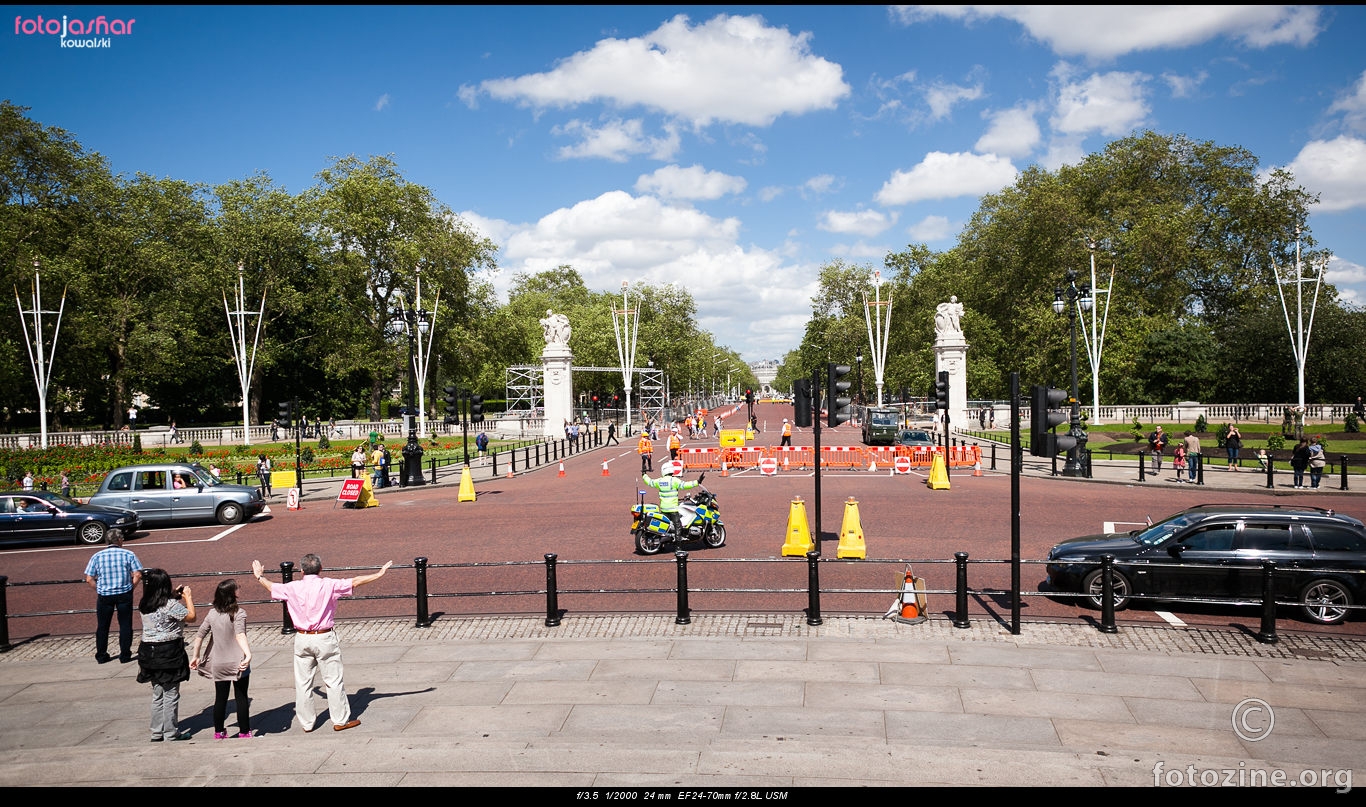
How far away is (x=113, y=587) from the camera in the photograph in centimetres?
961

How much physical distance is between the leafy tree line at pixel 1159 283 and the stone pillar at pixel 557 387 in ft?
92.7

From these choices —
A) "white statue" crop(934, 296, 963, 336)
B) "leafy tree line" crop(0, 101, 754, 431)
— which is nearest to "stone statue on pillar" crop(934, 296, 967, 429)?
"white statue" crop(934, 296, 963, 336)

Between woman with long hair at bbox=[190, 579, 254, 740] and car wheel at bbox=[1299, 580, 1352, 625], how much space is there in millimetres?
11974

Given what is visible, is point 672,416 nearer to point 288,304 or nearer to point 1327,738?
point 288,304

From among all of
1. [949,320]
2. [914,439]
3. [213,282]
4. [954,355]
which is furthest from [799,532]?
[213,282]

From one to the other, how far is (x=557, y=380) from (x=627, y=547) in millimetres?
39931

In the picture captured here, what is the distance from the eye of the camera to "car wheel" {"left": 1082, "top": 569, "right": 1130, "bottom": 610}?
11.0m

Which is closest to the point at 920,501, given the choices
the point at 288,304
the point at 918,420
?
the point at 918,420

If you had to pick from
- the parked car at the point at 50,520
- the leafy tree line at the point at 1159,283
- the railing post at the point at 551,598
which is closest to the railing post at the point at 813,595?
the railing post at the point at 551,598

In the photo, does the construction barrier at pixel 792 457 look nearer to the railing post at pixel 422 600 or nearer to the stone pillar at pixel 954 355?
the railing post at pixel 422 600

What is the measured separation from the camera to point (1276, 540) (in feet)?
35.5

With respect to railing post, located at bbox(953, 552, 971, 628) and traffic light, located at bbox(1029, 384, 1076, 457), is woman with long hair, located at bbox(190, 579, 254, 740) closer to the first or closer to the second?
railing post, located at bbox(953, 552, 971, 628)

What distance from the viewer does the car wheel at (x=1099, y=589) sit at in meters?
11.0

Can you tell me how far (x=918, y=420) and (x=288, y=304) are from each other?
46875mm
